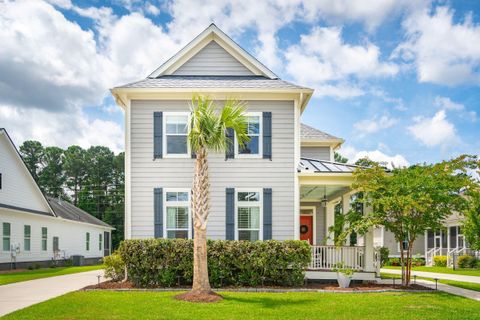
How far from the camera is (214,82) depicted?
16188mm

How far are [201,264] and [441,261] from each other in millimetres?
23884

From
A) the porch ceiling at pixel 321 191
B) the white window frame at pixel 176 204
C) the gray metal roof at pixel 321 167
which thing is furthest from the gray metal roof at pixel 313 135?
the white window frame at pixel 176 204

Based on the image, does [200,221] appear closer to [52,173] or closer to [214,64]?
[214,64]

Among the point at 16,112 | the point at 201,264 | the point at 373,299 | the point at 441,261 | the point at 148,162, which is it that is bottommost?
the point at 441,261

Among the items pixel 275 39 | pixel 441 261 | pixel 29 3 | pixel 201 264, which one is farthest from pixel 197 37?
pixel 441 261

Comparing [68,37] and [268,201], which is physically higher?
[68,37]

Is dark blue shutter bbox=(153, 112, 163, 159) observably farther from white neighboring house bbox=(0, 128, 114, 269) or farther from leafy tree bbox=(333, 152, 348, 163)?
leafy tree bbox=(333, 152, 348, 163)

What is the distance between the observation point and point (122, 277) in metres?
15.5

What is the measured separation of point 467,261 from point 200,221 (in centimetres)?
2140

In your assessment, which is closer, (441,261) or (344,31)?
(344,31)

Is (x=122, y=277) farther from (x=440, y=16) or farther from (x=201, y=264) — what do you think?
(x=440, y=16)

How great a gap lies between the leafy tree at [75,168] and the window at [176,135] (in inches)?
1939

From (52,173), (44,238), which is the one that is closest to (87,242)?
(44,238)

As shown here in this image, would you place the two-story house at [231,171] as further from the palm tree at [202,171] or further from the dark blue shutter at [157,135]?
the palm tree at [202,171]
